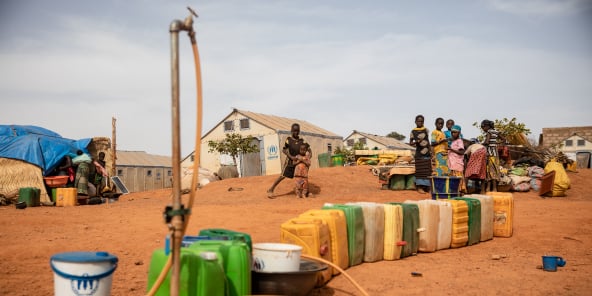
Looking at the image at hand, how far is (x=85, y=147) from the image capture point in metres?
17.9

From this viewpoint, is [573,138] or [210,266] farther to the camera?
[573,138]

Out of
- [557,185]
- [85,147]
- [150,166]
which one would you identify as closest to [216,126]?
[150,166]

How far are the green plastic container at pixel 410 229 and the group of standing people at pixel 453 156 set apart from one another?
494cm

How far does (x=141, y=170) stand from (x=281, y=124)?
11.1 m

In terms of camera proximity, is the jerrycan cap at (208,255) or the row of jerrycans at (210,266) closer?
the row of jerrycans at (210,266)

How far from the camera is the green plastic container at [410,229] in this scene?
6.70m

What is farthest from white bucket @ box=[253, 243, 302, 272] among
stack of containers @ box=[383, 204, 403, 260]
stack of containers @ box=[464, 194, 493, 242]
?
stack of containers @ box=[464, 194, 493, 242]

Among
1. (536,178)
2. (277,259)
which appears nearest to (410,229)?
(277,259)

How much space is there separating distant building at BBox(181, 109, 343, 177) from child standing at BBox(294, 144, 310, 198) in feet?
54.5

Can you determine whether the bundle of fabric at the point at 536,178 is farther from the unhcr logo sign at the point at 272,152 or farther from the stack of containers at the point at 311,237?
the unhcr logo sign at the point at 272,152

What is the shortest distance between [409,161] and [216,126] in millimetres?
15134

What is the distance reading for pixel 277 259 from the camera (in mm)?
4117

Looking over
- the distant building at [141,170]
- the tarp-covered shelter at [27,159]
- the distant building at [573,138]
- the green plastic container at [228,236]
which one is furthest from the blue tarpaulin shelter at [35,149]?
the distant building at [573,138]

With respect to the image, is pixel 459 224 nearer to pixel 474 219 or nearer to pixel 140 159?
pixel 474 219
